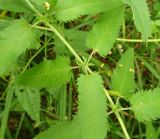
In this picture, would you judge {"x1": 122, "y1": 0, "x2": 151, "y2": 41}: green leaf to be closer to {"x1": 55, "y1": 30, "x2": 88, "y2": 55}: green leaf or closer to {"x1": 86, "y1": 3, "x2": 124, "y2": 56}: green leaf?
{"x1": 86, "y1": 3, "x2": 124, "y2": 56}: green leaf

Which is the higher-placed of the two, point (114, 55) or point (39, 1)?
point (39, 1)

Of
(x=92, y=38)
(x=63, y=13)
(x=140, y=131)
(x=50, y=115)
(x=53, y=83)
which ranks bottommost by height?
(x=140, y=131)

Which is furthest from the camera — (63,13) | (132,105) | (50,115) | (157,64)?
(157,64)

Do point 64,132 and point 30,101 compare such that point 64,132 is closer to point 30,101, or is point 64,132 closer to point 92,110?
point 92,110

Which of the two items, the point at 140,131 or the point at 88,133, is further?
the point at 140,131

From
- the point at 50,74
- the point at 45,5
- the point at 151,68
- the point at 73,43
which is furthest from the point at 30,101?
the point at 151,68

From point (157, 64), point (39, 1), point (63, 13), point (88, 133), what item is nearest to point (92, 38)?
point (63, 13)

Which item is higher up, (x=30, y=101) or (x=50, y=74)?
(x=50, y=74)

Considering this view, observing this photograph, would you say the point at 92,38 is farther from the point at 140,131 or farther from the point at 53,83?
the point at 140,131
